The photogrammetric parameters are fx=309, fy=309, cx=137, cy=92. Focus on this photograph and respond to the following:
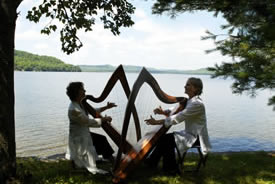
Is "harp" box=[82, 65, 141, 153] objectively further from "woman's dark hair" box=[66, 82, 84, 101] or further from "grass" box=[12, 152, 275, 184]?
"grass" box=[12, 152, 275, 184]

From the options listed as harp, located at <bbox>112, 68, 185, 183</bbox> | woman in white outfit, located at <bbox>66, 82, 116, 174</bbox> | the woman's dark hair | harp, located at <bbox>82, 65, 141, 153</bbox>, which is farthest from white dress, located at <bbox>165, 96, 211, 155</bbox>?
the woman's dark hair

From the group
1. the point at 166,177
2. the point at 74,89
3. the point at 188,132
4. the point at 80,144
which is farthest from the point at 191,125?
the point at 74,89

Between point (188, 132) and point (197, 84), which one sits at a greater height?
point (197, 84)

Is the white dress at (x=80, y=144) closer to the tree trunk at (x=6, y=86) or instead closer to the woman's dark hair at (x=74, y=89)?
the woman's dark hair at (x=74, y=89)

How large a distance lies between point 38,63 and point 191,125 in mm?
100169

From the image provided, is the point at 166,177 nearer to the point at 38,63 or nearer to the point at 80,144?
the point at 80,144

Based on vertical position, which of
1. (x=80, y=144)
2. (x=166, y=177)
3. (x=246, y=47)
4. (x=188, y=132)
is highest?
(x=246, y=47)

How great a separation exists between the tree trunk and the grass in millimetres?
220

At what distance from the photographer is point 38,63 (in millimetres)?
98312

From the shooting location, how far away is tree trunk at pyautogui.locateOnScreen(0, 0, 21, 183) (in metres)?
3.19

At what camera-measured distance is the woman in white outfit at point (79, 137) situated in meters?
3.77

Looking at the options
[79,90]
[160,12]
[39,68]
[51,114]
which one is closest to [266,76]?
[79,90]

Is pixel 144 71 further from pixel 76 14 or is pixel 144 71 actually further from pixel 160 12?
pixel 76 14

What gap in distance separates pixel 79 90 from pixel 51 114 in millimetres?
11500
